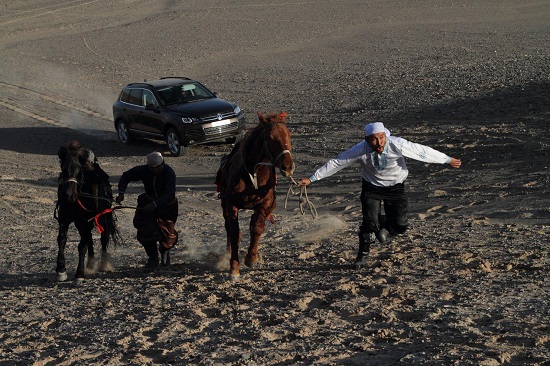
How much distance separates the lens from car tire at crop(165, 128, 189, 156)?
22.4 meters

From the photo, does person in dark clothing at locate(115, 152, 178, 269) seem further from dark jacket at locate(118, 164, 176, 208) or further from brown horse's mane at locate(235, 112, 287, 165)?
brown horse's mane at locate(235, 112, 287, 165)

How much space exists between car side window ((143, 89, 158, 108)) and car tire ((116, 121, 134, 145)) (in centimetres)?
103

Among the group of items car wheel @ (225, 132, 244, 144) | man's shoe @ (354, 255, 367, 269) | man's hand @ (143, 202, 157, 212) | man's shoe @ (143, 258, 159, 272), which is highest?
man's hand @ (143, 202, 157, 212)

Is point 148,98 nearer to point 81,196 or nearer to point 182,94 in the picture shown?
point 182,94

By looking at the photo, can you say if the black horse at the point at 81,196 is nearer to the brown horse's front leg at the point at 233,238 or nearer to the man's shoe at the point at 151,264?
the man's shoe at the point at 151,264

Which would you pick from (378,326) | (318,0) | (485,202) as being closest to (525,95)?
(485,202)

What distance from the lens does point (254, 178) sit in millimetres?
10844

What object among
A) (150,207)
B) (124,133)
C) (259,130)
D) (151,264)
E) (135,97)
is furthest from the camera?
(124,133)

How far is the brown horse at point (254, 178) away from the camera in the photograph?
10.4 meters

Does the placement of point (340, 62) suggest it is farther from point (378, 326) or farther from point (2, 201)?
point (378, 326)

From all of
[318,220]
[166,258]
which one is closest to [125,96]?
[318,220]

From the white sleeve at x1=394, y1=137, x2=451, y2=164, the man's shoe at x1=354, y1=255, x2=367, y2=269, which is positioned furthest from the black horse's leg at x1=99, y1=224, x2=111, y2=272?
the white sleeve at x1=394, y1=137, x2=451, y2=164

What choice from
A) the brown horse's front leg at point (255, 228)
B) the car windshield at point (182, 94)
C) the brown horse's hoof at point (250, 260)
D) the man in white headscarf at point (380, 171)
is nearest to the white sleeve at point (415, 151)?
the man in white headscarf at point (380, 171)

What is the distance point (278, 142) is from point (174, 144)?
41.5ft
